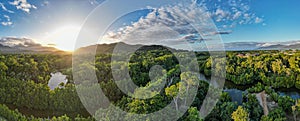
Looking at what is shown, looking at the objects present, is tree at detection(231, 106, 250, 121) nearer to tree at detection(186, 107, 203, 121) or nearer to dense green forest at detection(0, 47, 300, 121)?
dense green forest at detection(0, 47, 300, 121)

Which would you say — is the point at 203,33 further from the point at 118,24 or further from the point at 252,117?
the point at 252,117

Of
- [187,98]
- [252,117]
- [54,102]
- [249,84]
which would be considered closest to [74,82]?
[54,102]

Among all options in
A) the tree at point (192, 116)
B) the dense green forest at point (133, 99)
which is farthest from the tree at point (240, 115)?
the tree at point (192, 116)

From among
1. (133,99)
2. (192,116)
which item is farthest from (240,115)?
(133,99)

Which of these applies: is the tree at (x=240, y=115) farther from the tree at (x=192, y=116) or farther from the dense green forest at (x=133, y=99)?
the tree at (x=192, y=116)

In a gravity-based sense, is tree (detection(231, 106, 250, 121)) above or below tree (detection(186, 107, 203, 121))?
below

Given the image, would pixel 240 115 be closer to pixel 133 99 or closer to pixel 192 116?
pixel 192 116

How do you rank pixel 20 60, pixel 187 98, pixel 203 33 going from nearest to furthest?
pixel 203 33, pixel 187 98, pixel 20 60

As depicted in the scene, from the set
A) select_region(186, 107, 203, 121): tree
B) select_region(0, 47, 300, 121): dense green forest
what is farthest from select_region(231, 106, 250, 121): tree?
select_region(186, 107, 203, 121): tree
